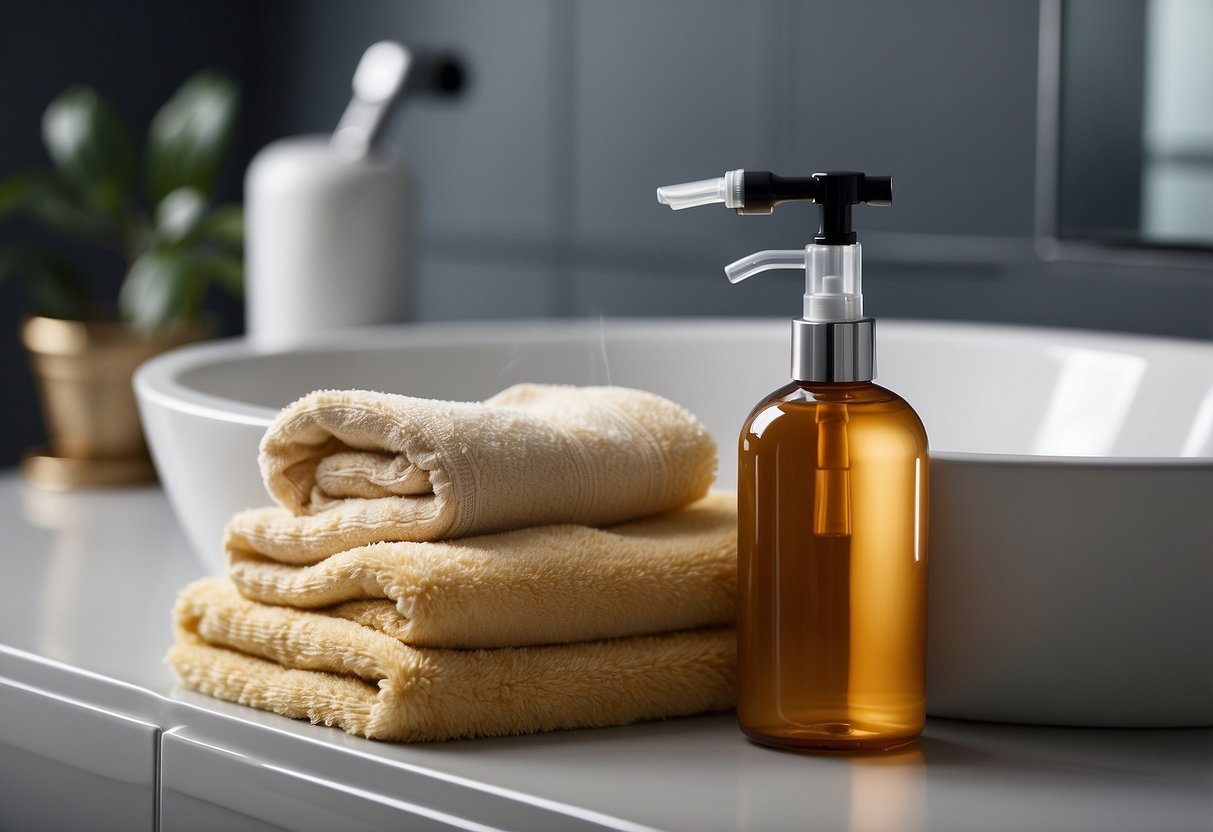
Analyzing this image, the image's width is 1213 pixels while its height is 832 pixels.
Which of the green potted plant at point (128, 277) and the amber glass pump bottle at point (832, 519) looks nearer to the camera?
the amber glass pump bottle at point (832, 519)

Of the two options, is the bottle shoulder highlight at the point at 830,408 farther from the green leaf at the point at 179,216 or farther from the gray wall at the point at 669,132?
the green leaf at the point at 179,216

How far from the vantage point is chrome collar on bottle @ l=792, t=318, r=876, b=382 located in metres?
0.48

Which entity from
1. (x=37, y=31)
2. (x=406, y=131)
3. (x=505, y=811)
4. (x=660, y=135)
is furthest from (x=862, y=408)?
(x=37, y=31)

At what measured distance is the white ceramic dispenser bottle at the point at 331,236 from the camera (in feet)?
3.67

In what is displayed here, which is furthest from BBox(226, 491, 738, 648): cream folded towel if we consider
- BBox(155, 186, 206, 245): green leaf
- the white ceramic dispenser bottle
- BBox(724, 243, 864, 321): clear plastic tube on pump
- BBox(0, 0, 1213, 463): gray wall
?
BBox(155, 186, 206, 245): green leaf

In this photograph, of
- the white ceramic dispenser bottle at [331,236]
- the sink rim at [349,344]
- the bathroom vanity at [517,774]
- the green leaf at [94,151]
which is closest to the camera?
the bathroom vanity at [517,774]

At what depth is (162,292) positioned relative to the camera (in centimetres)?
115

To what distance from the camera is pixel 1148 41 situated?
1.02m

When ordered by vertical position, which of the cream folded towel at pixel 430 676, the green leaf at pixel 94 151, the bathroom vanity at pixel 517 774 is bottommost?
the bathroom vanity at pixel 517 774

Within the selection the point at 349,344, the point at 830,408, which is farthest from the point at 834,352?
the point at 349,344

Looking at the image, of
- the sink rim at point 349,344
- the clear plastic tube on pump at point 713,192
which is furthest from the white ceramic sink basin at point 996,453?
the clear plastic tube on pump at point 713,192

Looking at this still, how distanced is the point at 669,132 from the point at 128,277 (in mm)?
493

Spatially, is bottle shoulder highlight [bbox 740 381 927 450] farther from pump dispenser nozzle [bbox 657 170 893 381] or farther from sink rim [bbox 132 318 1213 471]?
sink rim [bbox 132 318 1213 471]

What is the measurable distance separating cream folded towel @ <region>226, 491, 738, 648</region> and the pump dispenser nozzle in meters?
0.09
